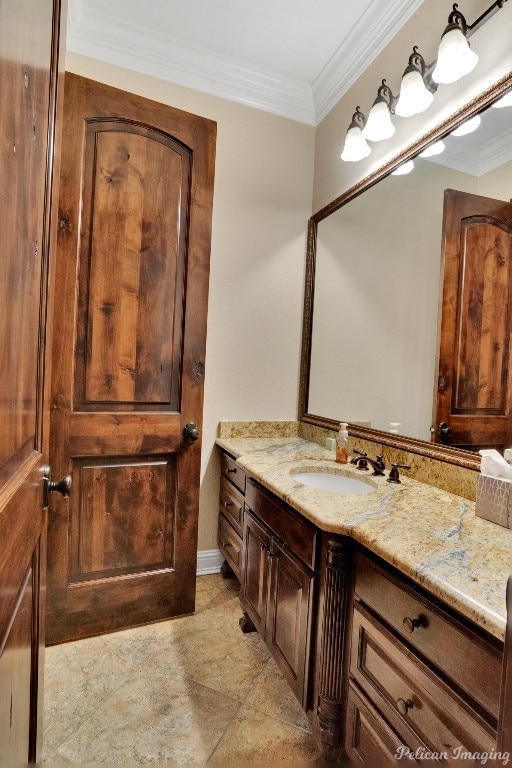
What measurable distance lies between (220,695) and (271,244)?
2.18 metres

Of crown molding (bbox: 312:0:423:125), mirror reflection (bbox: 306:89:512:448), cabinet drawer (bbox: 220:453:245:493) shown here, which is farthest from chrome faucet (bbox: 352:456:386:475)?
crown molding (bbox: 312:0:423:125)

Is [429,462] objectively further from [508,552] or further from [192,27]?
[192,27]

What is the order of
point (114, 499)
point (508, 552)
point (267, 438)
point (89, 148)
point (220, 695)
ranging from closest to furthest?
point (508, 552) → point (220, 695) → point (89, 148) → point (114, 499) → point (267, 438)

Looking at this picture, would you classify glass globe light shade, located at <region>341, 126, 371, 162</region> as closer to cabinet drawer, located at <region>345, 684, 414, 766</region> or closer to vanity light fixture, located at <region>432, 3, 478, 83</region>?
vanity light fixture, located at <region>432, 3, 478, 83</region>

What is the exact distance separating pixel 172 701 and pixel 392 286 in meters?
1.86

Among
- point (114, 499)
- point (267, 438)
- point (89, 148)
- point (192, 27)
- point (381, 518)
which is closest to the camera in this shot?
point (381, 518)

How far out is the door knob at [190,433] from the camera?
180cm

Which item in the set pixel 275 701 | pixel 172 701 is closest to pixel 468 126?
pixel 275 701

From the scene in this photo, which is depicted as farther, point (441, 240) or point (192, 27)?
point (192, 27)

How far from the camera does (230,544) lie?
201 centimetres

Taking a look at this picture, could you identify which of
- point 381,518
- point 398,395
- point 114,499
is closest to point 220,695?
point 114,499

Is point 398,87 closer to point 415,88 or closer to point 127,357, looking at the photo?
point 415,88

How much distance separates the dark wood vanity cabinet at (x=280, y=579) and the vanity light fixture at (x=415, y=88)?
157 centimetres

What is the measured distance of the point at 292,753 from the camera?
1203 mm
